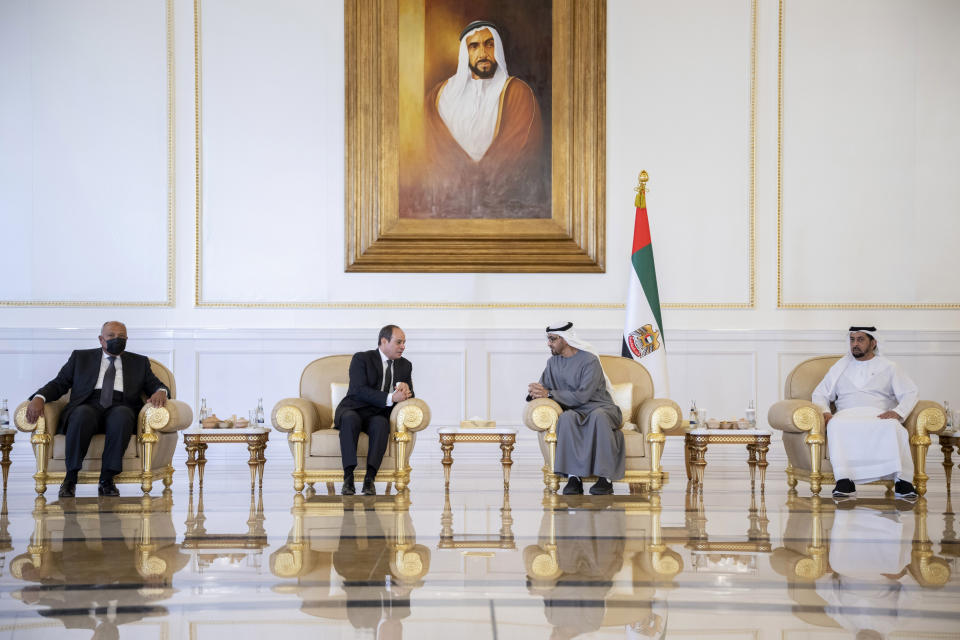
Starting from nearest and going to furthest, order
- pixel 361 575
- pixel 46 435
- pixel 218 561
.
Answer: pixel 361 575 < pixel 218 561 < pixel 46 435

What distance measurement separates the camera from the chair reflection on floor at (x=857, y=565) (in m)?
3.03

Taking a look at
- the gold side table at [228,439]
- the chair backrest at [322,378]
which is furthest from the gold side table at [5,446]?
the chair backrest at [322,378]

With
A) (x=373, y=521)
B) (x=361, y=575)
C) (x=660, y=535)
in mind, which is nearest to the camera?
(x=361, y=575)

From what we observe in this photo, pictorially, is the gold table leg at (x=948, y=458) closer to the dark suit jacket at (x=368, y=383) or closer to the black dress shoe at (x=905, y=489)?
the black dress shoe at (x=905, y=489)

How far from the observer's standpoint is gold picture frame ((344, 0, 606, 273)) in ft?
25.5

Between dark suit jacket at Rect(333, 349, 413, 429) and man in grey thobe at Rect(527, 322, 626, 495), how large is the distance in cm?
93

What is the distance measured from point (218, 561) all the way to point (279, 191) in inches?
180

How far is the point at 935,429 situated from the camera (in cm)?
612

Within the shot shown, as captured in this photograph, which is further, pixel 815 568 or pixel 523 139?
pixel 523 139

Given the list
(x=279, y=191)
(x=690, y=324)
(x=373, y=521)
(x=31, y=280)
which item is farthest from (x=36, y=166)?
(x=690, y=324)

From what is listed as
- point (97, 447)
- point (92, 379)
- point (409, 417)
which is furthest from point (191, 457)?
point (409, 417)

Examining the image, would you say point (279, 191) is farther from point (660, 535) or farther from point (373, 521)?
point (660, 535)

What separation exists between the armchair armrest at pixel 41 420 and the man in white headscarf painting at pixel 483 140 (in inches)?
130

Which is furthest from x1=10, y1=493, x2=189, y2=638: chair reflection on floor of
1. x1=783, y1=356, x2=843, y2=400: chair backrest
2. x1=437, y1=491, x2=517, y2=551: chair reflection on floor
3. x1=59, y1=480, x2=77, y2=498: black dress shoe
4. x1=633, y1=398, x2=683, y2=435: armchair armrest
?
x1=783, y1=356, x2=843, y2=400: chair backrest
